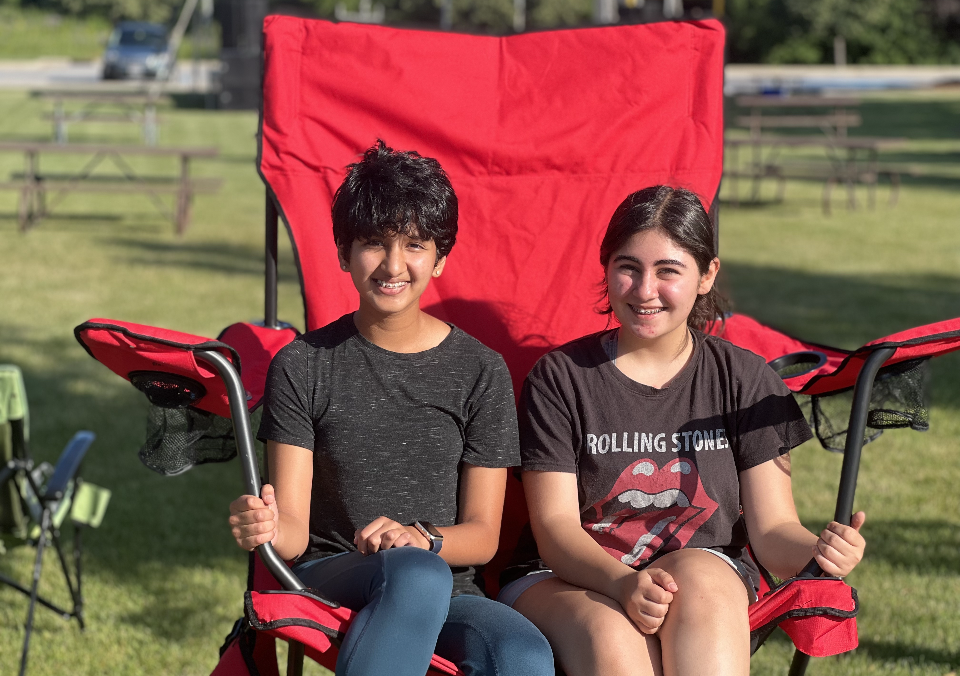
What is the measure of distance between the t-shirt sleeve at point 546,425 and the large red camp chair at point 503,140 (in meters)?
0.49

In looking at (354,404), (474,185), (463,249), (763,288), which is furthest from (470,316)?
(763,288)

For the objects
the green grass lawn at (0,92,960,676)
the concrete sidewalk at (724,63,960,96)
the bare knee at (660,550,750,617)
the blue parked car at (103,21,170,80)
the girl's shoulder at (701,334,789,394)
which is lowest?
the green grass lawn at (0,92,960,676)

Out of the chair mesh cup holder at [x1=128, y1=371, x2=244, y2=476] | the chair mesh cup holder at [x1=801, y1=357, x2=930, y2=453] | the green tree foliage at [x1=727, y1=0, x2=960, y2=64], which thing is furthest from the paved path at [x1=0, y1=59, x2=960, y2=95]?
the chair mesh cup holder at [x1=128, y1=371, x2=244, y2=476]

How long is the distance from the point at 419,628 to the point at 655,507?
Result: 518 millimetres

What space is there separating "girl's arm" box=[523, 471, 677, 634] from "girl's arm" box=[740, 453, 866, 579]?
265mm

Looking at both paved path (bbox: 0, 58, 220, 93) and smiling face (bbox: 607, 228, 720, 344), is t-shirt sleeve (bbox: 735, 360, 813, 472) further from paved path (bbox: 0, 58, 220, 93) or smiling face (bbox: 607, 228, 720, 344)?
paved path (bbox: 0, 58, 220, 93)

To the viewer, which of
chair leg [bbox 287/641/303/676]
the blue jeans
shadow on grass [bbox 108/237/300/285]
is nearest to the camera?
the blue jeans

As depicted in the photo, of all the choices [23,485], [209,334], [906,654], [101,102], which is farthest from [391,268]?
[101,102]

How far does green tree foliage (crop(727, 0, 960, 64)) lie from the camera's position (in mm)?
31578

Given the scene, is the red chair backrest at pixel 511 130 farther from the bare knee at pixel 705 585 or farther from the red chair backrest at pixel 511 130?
the bare knee at pixel 705 585

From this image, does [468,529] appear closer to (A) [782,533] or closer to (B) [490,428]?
(B) [490,428]

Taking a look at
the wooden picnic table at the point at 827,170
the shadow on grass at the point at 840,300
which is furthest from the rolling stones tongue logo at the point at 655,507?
the wooden picnic table at the point at 827,170

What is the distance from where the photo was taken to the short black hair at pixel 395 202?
1820mm

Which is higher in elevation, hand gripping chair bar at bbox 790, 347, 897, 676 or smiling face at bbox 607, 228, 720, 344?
smiling face at bbox 607, 228, 720, 344
